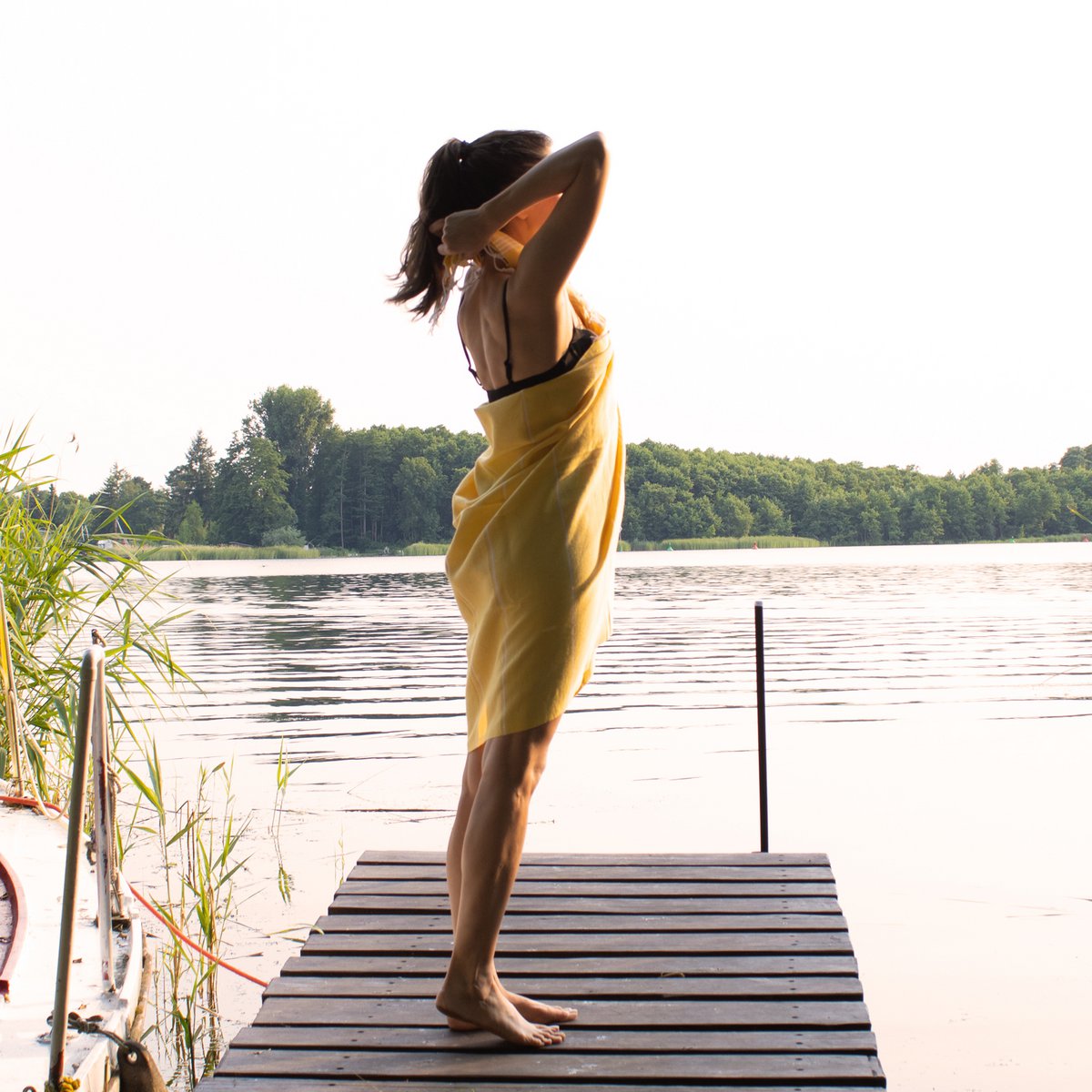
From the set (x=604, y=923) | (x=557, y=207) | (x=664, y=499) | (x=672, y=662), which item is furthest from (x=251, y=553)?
(x=557, y=207)

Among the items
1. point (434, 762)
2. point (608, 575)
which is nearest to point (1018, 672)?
point (434, 762)

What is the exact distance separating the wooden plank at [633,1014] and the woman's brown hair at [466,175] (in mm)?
1492

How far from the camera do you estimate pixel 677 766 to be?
364 inches

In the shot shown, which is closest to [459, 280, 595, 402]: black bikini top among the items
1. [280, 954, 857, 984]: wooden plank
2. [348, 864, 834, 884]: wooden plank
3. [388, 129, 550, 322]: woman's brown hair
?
[388, 129, 550, 322]: woman's brown hair

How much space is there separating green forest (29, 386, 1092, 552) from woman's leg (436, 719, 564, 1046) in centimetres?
6487

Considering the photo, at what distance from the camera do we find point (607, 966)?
277cm

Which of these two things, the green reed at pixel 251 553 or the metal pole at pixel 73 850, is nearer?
the metal pole at pixel 73 850

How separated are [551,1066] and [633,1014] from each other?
12.6 inches

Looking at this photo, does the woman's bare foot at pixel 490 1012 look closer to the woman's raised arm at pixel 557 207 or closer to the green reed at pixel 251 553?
the woman's raised arm at pixel 557 207

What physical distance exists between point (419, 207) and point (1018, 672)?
1302 centimetres

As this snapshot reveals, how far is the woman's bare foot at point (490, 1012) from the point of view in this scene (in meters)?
2.27

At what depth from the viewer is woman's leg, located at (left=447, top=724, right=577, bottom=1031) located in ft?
7.73

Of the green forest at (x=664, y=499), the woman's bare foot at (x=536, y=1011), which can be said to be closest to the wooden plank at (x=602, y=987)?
the woman's bare foot at (x=536, y=1011)

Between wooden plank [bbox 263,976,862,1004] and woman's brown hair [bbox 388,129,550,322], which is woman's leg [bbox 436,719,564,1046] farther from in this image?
woman's brown hair [bbox 388,129,550,322]
